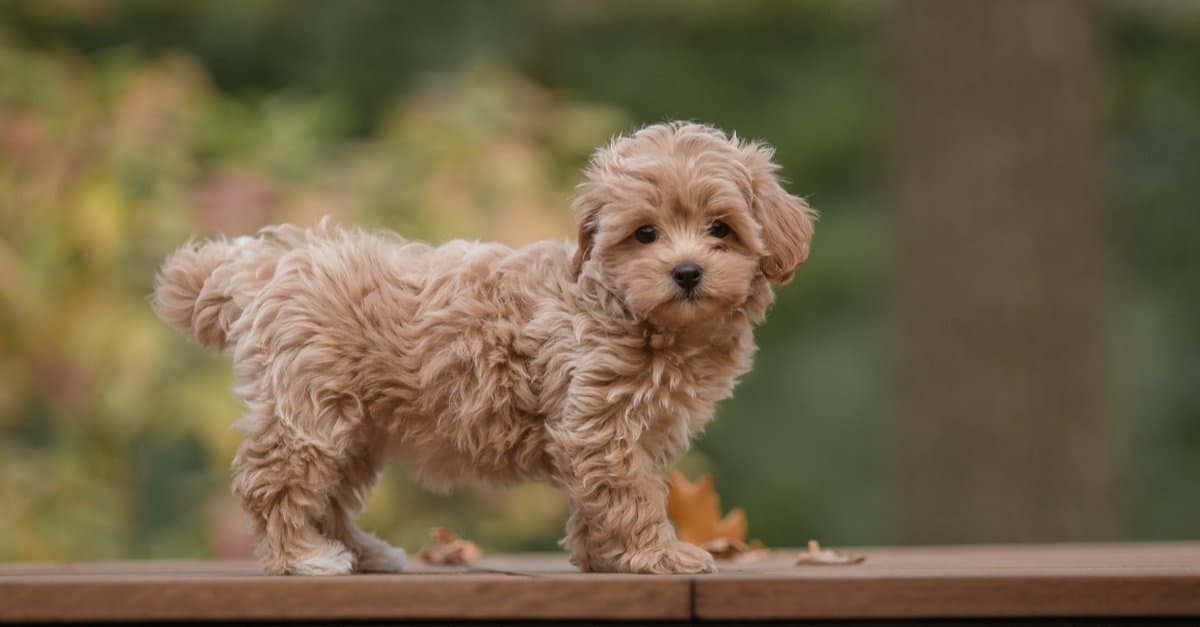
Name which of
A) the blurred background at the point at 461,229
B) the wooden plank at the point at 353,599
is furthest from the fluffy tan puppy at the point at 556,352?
the blurred background at the point at 461,229

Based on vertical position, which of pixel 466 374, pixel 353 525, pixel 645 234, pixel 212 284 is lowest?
pixel 353 525

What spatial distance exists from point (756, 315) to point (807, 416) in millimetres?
7752

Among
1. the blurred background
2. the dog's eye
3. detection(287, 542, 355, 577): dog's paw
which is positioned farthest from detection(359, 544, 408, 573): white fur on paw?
the blurred background

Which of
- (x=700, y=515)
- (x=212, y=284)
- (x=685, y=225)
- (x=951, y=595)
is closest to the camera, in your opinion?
(x=951, y=595)

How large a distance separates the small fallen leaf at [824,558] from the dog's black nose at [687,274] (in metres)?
1.12

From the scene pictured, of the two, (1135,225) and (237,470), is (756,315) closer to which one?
(237,470)

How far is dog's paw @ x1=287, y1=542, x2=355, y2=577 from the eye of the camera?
11.5 ft

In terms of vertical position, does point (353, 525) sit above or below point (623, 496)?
below

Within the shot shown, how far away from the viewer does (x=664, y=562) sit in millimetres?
3490

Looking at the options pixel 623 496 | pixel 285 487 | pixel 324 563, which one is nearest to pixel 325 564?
pixel 324 563

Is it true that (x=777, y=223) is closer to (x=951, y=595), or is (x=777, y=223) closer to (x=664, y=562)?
(x=664, y=562)

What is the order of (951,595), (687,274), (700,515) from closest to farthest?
(951,595)
(687,274)
(700,515)

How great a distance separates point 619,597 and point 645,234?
34.5 inches

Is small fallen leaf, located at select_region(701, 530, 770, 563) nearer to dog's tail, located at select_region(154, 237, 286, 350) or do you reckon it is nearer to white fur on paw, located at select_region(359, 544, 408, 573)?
white fur on paw, located at select_region(359, 544, 408, 573)
